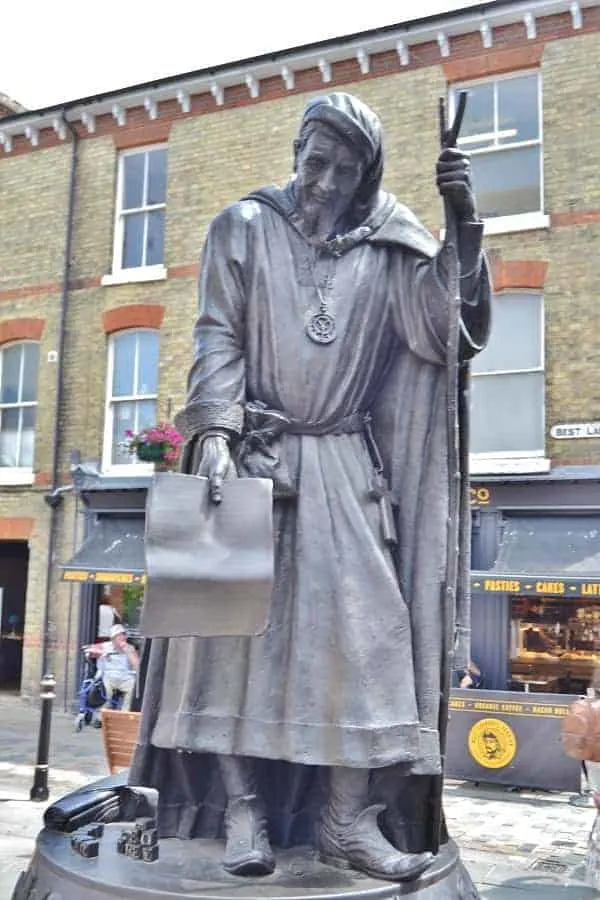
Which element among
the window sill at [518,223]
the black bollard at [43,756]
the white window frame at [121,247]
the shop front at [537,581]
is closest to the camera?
the black bollard at [43,756]

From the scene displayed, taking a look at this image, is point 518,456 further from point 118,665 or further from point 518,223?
point 118,665

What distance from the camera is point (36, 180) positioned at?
53.7ft

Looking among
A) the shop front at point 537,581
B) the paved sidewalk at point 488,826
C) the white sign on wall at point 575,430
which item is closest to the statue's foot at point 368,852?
the paved sidewalk at point 488,826

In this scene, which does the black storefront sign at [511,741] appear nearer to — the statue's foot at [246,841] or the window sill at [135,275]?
the statue's foot at [246,841]

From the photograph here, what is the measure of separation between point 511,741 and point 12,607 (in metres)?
13.1

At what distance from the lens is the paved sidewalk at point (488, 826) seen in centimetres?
533

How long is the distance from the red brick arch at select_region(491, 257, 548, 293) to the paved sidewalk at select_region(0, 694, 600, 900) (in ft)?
21.8

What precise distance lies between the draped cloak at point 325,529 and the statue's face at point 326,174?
0.09 meters

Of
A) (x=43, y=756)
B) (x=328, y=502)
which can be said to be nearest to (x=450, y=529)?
(x=328, y=502)

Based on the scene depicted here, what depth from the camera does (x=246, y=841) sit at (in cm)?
252

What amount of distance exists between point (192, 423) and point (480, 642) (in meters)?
10.6

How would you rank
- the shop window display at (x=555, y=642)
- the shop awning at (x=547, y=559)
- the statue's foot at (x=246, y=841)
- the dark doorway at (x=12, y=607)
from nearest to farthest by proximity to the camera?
1. the statue's foot at (x=246, y=841)
2. the shop awning at (x=547, y=559)
3. the shop window display at (x=555, y=642)
4. the dark doorway at (x=12, y=607)

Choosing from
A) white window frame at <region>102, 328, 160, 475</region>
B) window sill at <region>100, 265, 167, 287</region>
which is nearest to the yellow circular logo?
white window frame at <region>102, 328, 160, 475</region>

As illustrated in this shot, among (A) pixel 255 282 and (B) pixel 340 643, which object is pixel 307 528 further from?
(A) pixel 255 282
